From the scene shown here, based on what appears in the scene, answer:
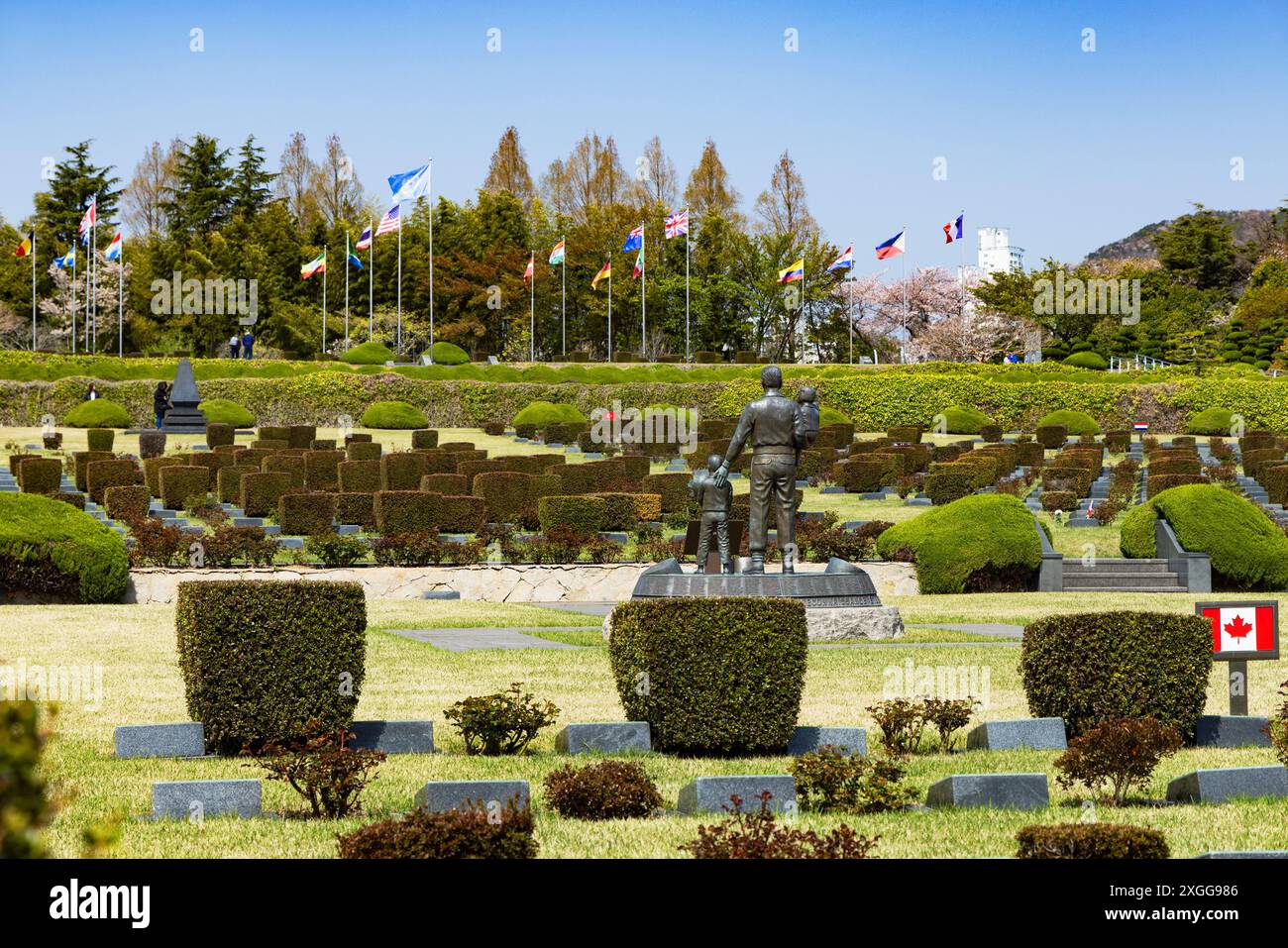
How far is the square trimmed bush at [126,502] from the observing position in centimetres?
2831

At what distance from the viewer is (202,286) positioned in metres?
74.9

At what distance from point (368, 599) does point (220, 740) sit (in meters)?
12.3

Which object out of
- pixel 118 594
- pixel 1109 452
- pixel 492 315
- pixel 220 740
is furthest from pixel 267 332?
pixel 220 740

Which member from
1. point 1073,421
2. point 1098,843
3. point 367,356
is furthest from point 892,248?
point 1098,843

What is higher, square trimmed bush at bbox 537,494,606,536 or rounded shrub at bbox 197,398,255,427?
rounded shrub at bbox 197,398,255,427

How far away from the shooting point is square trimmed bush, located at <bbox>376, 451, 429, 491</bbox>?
107 ft

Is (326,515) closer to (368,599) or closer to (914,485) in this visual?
(368,599)

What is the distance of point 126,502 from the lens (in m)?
28.4

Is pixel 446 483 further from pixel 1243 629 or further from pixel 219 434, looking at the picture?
pixel 1243 629

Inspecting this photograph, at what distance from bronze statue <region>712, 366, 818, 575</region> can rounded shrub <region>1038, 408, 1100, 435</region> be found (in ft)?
115

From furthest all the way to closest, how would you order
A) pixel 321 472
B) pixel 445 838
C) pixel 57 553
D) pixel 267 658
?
pixel 321 472 < pixel 57 553 < pixel 267 658 < pixel 445 838

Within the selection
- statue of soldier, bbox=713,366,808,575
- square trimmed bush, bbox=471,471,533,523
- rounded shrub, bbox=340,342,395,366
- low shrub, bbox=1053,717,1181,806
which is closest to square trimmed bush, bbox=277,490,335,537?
square trimmed bush, bbox=471,471,533,523

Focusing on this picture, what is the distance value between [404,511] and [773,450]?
11729 millimetres

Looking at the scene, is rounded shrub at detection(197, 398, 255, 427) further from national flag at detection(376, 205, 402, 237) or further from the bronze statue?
the bronze statue
